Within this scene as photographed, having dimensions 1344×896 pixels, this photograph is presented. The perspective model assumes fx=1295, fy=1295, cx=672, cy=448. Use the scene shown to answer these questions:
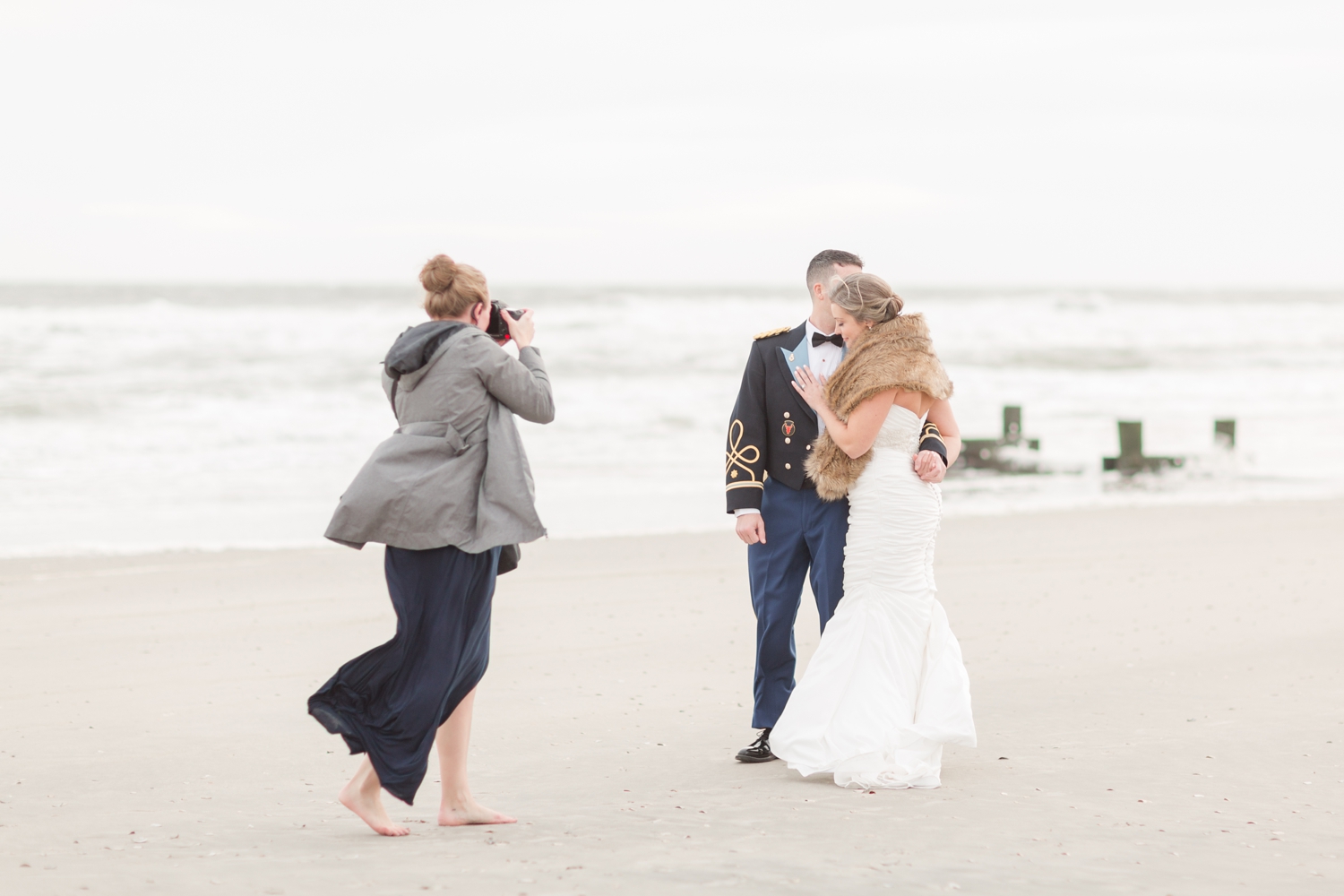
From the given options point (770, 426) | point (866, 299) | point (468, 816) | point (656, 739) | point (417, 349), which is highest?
point (866, 299)

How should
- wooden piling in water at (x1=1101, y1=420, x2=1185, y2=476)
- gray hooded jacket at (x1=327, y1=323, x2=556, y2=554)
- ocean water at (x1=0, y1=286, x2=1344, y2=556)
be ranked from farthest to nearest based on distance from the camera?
wooden piling in water at (x1=1101, y1=420, x2=1185, y2=476)
ocean water at (x1=0, y1=286, x2=1344, y2=556)
gray hooded jacket at (x1=327, y1=323, x2=556, y2=554)

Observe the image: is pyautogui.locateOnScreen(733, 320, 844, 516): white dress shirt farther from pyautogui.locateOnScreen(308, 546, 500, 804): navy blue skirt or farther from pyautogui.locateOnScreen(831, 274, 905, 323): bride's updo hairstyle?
pyautogui.locateOnScreen(308, 546, 500, 804): navy blue skirt

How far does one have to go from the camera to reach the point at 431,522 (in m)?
3.29

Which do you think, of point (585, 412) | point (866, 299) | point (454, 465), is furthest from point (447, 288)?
point (585, 412)

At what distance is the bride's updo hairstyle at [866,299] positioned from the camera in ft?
13.2

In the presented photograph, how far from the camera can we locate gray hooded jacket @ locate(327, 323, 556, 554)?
3285 millimetres

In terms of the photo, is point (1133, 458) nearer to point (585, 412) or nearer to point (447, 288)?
point (585, 412)

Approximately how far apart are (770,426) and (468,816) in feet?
5.24

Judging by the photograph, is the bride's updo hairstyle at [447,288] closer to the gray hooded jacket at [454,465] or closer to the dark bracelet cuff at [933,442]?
the gray hooded jacket at [454,465]

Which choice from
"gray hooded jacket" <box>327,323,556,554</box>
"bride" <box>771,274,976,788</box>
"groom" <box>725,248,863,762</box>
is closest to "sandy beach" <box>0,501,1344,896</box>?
"bride" <box>771,274,976,788</box>

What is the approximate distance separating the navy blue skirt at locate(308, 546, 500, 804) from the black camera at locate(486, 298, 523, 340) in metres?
0.60

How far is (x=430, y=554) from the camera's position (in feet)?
10.9

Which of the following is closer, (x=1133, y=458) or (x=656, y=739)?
(x=656, y=739)

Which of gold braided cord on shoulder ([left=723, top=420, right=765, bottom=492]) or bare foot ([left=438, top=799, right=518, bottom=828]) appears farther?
gold braided cord on shoulder ([left=723, top=420, right=765, bottom=492])
